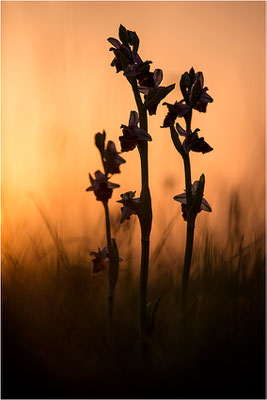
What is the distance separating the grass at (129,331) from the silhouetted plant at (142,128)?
138 mm

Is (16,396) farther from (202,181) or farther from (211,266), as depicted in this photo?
(202,181)

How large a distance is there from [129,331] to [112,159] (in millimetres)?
620

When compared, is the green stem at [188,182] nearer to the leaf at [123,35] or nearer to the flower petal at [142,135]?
the flower petal at [142,135]

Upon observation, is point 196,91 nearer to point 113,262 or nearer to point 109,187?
point 109,187

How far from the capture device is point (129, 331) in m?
1.62

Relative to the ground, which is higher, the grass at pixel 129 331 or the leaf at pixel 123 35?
the leaf at pixel 123 35

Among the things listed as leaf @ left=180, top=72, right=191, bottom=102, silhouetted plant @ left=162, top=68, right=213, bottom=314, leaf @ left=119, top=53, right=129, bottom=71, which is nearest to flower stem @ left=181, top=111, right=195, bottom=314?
silhouetted plant @ left=162, top=68, right=213, bottom=314

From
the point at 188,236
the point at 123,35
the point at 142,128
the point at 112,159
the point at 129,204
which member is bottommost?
the point at 188,236

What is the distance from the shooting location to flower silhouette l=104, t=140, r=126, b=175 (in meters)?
1.54

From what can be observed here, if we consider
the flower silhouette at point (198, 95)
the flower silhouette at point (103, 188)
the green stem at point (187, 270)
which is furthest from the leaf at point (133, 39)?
the green stem at point (187, 270)

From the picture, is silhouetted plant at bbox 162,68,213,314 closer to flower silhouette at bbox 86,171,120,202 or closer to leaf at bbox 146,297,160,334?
leaf at bbox 146,297,160,334

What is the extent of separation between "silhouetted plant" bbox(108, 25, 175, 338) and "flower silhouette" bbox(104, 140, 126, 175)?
3 cm

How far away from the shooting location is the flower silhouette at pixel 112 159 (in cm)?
A: 154

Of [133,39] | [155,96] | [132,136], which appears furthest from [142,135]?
[133,39]
